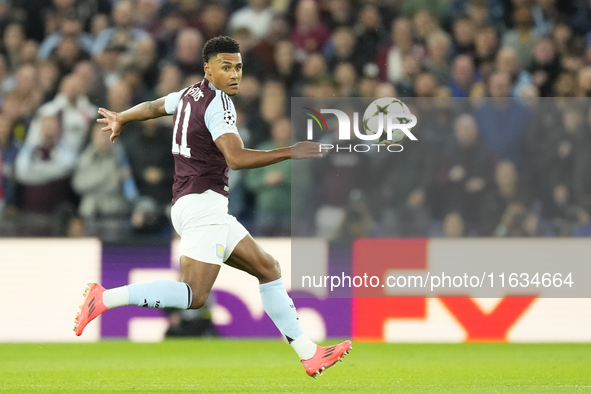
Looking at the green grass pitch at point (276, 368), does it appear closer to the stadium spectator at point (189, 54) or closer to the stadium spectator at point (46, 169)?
the stadium spectator at point (46, 169)

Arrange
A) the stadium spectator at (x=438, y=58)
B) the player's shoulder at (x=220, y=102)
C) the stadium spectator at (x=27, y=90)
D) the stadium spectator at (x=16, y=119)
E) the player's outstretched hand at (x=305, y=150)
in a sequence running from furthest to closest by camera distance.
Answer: the stadium spectator at (x=438, y=58), the stadium spectator at (x=27, y=90), the stadium spectator at (x=16, y=119), the player's shoulder at (x=220, y=102), the player's outstretched hand at (x=305, y=150)

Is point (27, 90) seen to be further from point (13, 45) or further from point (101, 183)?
point (101, 183)

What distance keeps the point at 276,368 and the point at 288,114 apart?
2.77 metres

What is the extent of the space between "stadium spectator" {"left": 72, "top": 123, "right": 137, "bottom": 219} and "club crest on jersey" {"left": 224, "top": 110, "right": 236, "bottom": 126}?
3511mm

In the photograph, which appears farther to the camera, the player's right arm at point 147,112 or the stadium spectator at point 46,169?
the stadium spectator at point 46,169

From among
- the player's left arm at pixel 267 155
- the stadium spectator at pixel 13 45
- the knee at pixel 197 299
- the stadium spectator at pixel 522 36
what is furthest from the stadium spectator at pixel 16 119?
the stadium spectator at pixel 522 36

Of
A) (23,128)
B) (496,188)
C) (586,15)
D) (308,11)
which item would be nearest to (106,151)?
(23,128)

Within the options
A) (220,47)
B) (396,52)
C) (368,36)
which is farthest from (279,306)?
(368,36)

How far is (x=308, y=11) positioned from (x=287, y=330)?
479 centimetres

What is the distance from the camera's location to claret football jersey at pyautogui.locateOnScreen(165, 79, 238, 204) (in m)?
4.97

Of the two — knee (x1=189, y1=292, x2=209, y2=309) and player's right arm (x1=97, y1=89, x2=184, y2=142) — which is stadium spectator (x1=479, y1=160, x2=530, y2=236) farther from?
knee (x1=189, y1=292, x2=209, y2=309)

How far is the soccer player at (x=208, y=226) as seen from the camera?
15.9ft

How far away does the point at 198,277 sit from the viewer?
4.95 meters

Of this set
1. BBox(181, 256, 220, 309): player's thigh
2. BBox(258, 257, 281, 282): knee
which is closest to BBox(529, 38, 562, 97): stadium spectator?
BBox(258, 257, 281, 282): knee
